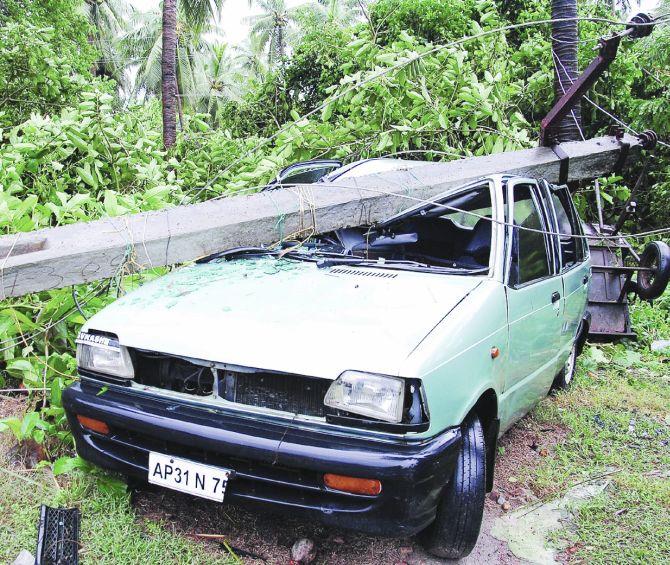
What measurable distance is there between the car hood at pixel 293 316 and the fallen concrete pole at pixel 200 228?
31 centimetres

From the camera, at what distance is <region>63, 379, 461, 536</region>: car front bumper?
2.01m

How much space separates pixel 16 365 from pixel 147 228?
3.32 ft

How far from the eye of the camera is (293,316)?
93.7 inches

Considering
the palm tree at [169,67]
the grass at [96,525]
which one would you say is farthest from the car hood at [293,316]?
the palm tree at [169,67]

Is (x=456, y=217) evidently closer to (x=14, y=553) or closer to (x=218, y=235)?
(x=218, y=235)

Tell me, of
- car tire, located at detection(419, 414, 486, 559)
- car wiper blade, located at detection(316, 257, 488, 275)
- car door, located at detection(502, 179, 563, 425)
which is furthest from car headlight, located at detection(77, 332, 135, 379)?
car door, located at detection(502, 179, 563, 425)

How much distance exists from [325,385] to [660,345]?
489 centimetres

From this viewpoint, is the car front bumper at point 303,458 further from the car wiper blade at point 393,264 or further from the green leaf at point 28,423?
the car wiper blade at point 393,264

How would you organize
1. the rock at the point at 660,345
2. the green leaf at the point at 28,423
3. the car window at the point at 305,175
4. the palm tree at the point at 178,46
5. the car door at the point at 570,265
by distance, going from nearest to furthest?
the green leaf at the point at 28,423 → the car door at the point at 570,265 → the car window at the point at 305,175 → the rock at the point at 660,345 → the palm tree at the point at 178,46

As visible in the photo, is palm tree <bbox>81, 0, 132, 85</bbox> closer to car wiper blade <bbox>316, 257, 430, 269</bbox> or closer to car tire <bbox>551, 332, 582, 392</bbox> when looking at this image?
car tire <bbox>551, 332, 582, 392</bbox>

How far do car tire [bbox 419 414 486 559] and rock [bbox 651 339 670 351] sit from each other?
4.18m

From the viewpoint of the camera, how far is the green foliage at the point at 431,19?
412 inches

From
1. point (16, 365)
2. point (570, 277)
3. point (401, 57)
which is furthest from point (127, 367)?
point (401, 57)

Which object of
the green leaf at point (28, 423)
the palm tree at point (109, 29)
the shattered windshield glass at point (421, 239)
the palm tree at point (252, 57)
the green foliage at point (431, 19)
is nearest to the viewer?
the green leaf at point (28, 423)
